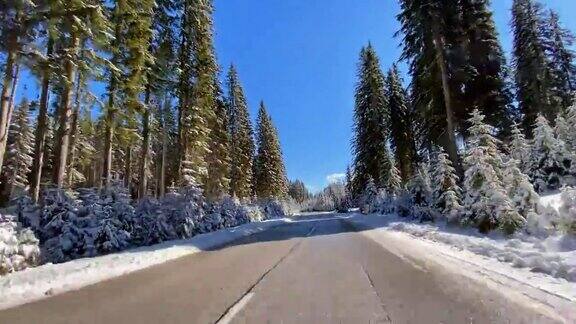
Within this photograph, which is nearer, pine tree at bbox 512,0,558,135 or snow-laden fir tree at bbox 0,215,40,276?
snow-laden fir tree at bbox 0,215,40,276

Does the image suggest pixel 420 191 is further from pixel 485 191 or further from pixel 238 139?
pixel 238 139

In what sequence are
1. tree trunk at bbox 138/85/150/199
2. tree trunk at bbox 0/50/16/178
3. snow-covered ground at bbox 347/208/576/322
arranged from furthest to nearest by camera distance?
tree trunk at bbox 138/85/150/199, tree trunk at bbox 0/50/16/178, snow-covered ground at bbox 347/208/576/322

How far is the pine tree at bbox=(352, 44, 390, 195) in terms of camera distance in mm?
48469

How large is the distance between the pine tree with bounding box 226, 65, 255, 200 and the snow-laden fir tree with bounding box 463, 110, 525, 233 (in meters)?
39.1

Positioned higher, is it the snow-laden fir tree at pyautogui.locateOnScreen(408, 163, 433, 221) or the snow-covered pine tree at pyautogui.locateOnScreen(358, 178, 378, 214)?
the snow-covered pine tree at pyautogui.locateOnScreen(358, 178, 378, 214)

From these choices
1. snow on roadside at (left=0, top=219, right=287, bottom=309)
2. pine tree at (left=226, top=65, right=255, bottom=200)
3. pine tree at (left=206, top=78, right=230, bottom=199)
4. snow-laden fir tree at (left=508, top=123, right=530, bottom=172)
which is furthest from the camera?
pine tree at (left=226, top=65, right=255, bottom=200)

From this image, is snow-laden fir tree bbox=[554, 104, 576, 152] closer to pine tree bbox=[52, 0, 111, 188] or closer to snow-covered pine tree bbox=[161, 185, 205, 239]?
snow-covered pine tree bbox=[161, 185, 205, 239]

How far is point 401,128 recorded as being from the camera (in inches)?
1895

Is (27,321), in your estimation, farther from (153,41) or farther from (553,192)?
(153,41)

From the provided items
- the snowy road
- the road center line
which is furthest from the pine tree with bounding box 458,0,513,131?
the road center line

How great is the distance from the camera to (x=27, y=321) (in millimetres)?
5992

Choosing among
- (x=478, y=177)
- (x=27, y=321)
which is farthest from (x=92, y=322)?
(x=478, y=177)

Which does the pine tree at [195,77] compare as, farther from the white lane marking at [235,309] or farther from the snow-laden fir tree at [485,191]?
the white lane marking at [235,309]

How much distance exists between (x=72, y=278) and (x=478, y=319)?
813cm
